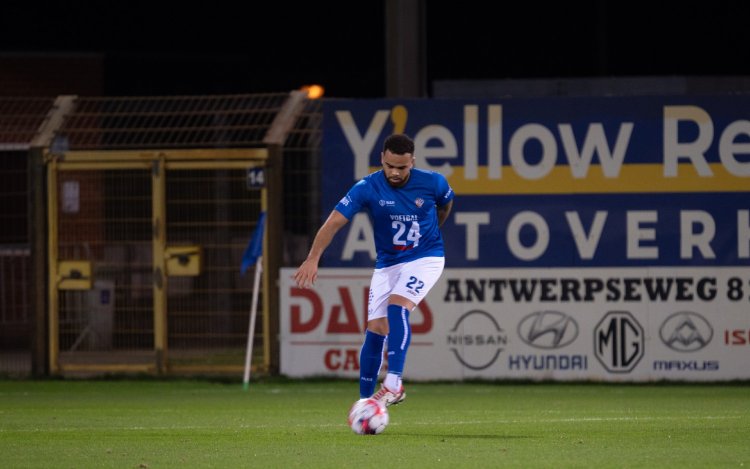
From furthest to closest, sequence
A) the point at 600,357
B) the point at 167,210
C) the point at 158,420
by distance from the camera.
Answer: the point at 167,210, the point at 600,357, the point at 158,420

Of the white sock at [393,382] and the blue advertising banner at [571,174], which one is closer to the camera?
the white sock at [393,382]

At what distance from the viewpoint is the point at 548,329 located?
15.6 metres

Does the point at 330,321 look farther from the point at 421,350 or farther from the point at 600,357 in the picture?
the point at 600,357

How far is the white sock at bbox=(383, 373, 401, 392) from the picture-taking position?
385 inches

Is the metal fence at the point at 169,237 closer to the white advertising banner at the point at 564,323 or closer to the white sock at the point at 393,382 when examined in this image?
the white advertising banner at the point at 564,323

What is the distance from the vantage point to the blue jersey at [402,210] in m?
10.1

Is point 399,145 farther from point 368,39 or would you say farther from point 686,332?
point 368,39

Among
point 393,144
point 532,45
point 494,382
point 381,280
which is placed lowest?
point 494,382

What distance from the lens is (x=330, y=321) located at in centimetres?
1595

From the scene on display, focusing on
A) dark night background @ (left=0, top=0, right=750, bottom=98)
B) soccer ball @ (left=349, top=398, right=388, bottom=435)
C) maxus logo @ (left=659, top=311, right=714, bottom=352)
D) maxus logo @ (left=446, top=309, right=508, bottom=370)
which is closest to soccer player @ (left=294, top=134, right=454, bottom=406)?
soccer ball @ (left=349, top=398, right=388, bottom=435)

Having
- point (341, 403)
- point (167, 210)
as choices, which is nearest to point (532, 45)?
point (167, 210)

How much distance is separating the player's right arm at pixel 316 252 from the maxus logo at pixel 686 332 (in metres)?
6.53

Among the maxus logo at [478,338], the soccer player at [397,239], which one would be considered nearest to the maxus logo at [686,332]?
the maxus logo at [478,338]

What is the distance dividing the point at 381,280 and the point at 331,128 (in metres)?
6.07
